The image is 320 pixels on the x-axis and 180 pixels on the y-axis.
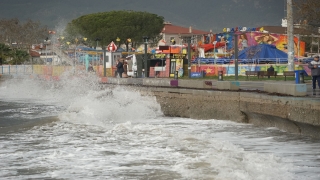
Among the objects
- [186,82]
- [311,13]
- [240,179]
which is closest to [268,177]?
[240,179]

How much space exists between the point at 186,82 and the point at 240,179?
16.6 metres

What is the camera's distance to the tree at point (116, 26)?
102m

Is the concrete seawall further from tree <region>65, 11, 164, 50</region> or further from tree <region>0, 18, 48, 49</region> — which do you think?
tree <region>0, 18, 48, 49</region>

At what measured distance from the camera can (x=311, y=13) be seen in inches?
1384

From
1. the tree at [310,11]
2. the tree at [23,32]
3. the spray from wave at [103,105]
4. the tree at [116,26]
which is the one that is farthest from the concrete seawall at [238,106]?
the tree at [23,32]

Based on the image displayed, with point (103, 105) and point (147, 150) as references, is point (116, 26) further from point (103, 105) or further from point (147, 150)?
point (147, 150)

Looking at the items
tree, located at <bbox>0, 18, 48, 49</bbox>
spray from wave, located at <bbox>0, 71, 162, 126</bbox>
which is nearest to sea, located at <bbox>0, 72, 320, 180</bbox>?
spray from wave, located at <bbox>0, 71, 162, 126</bbox>

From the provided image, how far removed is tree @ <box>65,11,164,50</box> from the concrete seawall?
72127 millimetres

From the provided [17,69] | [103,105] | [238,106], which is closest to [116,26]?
[17,69]

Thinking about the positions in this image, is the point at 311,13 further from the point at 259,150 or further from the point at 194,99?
the point at 259,150

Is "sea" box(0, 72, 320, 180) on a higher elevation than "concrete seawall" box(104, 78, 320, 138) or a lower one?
lower

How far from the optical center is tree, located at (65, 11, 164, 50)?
10219 centimetres

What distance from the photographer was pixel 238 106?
20.7 meters

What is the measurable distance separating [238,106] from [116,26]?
8458 cm
